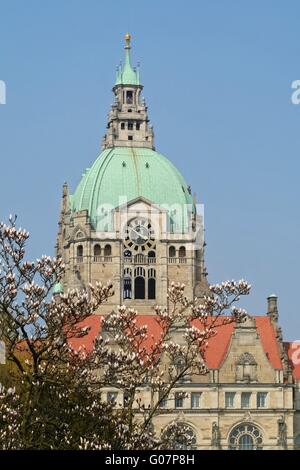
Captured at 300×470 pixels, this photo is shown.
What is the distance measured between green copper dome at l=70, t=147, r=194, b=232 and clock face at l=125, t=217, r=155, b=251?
2157 mm

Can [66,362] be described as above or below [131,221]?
below

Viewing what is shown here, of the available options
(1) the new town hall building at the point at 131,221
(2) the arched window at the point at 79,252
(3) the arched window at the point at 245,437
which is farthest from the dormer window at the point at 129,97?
(3) the arched window at the point at 245,437

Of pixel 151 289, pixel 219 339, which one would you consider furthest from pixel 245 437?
pixel 151 289

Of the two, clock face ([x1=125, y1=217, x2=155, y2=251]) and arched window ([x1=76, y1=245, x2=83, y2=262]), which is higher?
clock face ([x1=125, y1=217, x2=155, y2=251])

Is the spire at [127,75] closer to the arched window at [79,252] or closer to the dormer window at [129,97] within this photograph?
the dormer window at [129,97]

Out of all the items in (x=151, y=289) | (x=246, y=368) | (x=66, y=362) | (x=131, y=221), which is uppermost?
(x=131, y=221)

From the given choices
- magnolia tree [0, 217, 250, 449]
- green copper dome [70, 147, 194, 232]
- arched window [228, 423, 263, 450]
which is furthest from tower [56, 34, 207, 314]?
magnolia tree [0, 217, 250, 449]

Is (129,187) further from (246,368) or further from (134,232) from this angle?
(246,368)

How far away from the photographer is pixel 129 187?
490 ft

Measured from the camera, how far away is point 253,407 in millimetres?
112938

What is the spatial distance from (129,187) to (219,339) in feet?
116

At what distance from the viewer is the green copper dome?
5876 inches

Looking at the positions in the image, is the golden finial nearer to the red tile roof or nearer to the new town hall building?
the new town hall building
